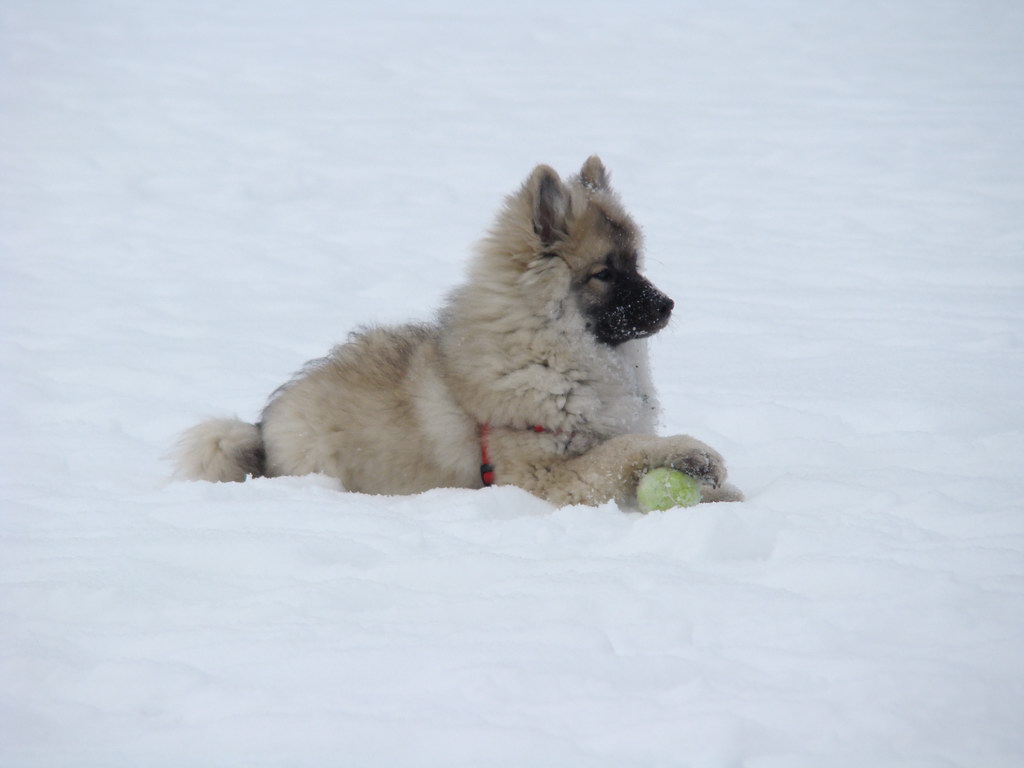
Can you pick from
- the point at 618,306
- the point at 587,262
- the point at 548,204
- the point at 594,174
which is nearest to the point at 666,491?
the point at 618,306

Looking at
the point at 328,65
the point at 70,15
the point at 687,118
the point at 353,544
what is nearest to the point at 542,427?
the point at 353,544

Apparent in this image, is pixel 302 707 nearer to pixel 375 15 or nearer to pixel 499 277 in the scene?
pixel 499 277

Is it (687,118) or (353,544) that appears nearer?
(353,544)

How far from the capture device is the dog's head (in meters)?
4.01

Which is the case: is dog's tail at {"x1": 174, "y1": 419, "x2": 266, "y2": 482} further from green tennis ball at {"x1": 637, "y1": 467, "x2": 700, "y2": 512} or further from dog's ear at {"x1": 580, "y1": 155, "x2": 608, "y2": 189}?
dog's ear at {"x1": 580, "y1": 155, "x2": 608, "y2": 189}

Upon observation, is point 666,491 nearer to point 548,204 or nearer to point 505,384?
point 505,384

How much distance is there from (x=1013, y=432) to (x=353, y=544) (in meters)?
2.82

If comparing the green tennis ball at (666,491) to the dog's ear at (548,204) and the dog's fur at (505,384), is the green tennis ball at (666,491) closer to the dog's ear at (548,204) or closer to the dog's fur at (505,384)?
the dog's fur at (505,384)

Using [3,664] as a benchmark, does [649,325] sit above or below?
above

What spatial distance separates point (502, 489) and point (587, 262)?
3.37 feet

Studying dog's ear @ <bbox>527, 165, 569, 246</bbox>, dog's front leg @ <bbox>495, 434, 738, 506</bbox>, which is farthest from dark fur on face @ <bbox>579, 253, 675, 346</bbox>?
dog's front leg @ <bbox>495, 434, 738, 506</bbox>

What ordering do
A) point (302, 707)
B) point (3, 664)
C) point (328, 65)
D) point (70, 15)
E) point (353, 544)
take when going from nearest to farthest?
point (302, 707) → point (3, 664) → point (353, 544) → point (328, 65) → point (70, 15)

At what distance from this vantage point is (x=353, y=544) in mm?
3059

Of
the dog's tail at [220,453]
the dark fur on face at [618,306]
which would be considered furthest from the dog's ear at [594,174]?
the dog's tail at [220,453]
